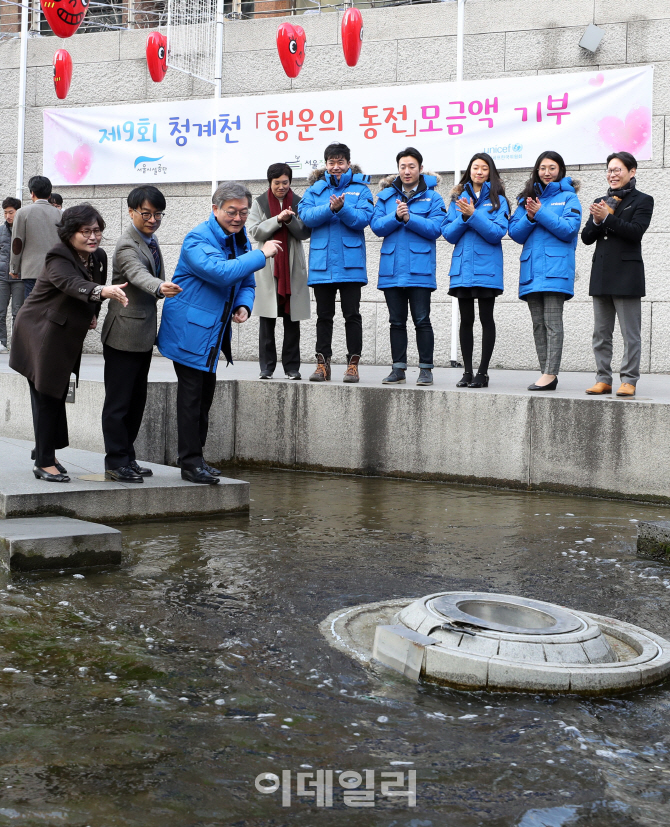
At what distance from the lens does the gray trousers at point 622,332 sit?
709cm

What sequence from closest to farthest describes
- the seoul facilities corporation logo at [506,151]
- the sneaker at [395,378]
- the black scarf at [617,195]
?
the black scarf at [617,195], the sneaker at [395,378], the seoul facilities corporation logo at [506,151]

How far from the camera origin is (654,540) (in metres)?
4.95

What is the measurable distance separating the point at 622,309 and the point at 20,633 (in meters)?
5.03

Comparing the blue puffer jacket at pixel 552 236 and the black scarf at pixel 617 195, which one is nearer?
the black scarf at pixel 617 195

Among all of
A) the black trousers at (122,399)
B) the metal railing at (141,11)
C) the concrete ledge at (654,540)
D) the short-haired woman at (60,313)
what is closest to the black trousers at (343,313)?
the black trousers at (122,399)

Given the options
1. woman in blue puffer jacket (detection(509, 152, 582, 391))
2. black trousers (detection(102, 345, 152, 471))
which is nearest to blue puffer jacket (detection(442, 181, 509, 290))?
woman in blue puffer jacket (detection(509, 152, 582, 391))

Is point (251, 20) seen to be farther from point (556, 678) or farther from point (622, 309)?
point (556, 678)

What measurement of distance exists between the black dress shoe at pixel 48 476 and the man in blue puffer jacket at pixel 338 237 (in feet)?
9.72

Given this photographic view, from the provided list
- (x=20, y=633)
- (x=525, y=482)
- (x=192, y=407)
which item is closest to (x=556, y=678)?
(x=20, y=633)

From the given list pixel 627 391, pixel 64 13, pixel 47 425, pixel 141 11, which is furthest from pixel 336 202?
pixel 141 11

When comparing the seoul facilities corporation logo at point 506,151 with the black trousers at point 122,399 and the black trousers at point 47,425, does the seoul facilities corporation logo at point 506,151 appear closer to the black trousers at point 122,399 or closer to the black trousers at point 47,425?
the black trousers at point 122,399

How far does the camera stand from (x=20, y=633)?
11.4ft

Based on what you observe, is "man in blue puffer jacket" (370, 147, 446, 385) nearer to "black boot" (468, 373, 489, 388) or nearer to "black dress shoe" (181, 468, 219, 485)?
"black boot" (468, 373, 489, 388)

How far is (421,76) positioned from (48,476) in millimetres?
7385
